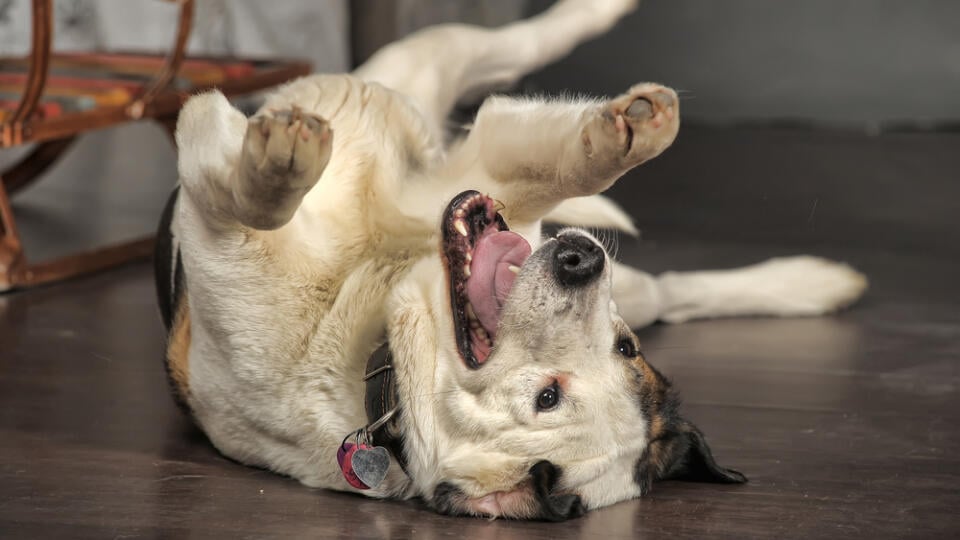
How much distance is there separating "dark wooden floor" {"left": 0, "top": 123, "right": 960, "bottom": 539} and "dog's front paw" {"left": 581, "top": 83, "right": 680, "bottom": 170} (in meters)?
0.67

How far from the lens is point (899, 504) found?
108 inches

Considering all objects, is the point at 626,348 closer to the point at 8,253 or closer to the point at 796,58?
the point at 8,253

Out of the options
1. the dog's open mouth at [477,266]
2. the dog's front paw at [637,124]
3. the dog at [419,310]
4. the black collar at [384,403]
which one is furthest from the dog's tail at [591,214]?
the black collar at [384,403]

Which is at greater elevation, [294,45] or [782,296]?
[782,296]

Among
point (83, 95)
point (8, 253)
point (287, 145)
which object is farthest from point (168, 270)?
point (83, 95)

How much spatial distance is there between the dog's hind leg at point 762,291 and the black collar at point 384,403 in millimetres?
1646

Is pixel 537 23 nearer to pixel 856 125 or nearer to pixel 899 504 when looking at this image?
pixel 899 504

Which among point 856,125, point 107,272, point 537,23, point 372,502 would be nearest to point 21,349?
point 107,272

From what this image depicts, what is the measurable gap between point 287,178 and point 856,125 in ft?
18.2

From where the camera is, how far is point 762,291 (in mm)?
4211

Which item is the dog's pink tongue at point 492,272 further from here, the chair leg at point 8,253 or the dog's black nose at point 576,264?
the chair leg at point 8,253

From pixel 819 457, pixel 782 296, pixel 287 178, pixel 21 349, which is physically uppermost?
pixel 287 178

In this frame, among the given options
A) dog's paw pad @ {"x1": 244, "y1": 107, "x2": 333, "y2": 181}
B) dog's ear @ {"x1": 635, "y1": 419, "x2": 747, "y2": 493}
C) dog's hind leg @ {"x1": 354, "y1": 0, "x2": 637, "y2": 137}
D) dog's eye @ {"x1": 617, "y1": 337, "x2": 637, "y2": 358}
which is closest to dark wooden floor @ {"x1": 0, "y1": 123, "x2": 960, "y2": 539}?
dog's ear @ {"x1": 635, "y1": 419, "x2": 747, "y2": 493}

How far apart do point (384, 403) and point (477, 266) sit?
316mm
